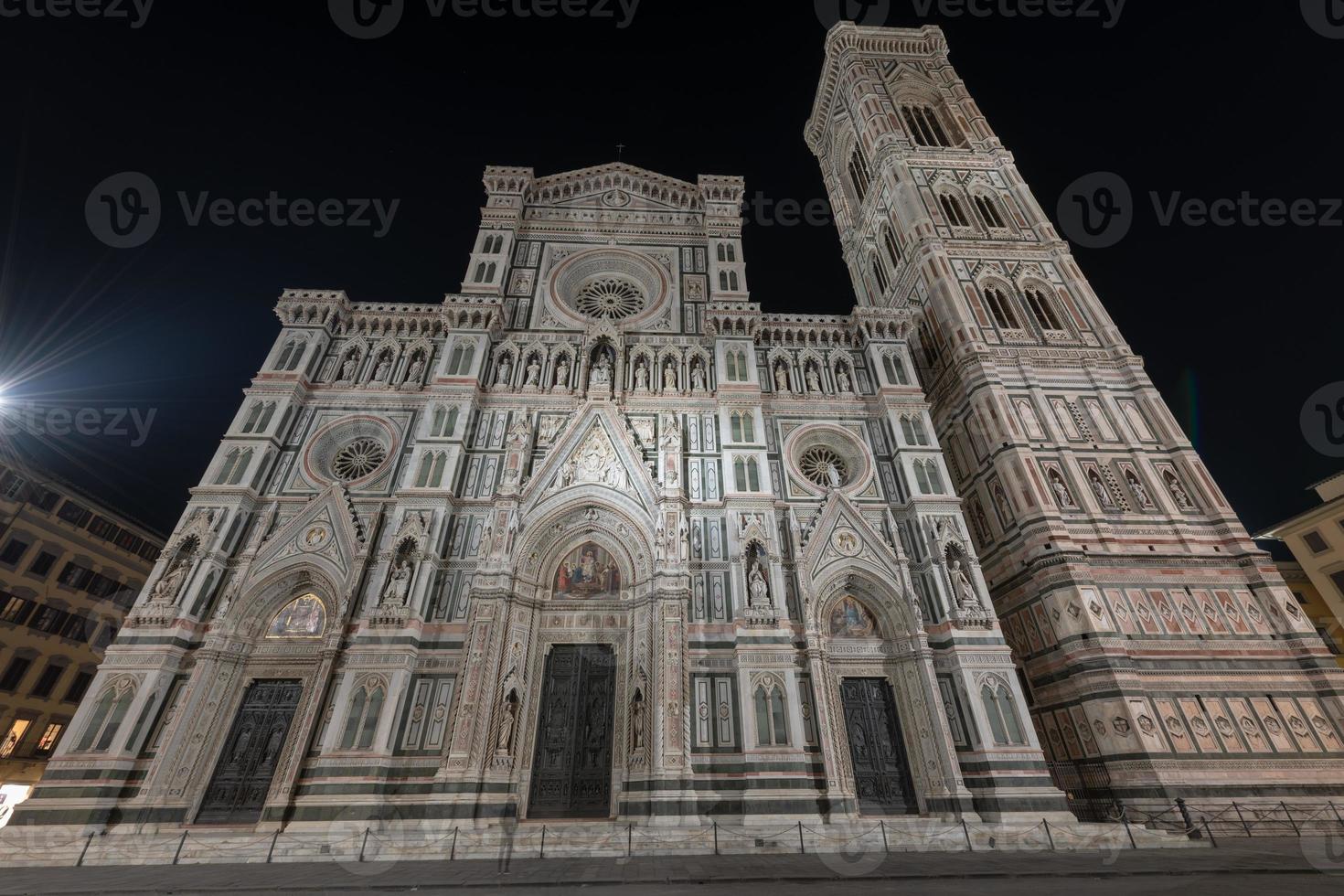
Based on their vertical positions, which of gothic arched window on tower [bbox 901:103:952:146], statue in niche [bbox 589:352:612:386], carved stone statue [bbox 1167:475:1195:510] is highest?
gothic arched window on tower [bbox 901:103:952:146]

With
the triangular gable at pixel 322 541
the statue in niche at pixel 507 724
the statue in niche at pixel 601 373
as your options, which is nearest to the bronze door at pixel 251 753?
the triangular gable at pixel 322 541

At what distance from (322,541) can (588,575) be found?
8.10 meters

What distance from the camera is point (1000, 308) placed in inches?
A: 979

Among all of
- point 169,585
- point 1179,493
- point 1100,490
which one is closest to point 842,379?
point 1100,490

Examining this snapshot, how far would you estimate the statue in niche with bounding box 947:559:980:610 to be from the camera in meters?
16.3

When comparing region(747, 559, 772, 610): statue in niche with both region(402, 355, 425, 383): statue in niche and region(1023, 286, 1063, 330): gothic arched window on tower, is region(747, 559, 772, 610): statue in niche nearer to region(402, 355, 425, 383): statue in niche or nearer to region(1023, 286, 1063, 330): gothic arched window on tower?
region(402, 355, 425, 383): statue in niche

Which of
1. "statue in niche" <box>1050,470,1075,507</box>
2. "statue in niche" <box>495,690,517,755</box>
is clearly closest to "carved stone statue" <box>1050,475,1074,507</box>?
"statue in niche" <box>1050,470,1075,507</box>

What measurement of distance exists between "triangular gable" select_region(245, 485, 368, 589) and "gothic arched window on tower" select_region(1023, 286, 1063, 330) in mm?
27797

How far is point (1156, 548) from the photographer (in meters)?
18.2

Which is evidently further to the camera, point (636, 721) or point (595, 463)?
point (595, 463)

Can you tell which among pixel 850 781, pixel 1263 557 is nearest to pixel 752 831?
pixel 850 781

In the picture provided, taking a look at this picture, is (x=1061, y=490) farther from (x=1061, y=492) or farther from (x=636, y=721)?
(x=636, y=721)

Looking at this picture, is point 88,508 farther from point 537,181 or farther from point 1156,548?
point 1156,548

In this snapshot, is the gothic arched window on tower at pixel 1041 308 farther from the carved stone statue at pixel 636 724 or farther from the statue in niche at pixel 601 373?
the carved stone statue at pixel 636 724
